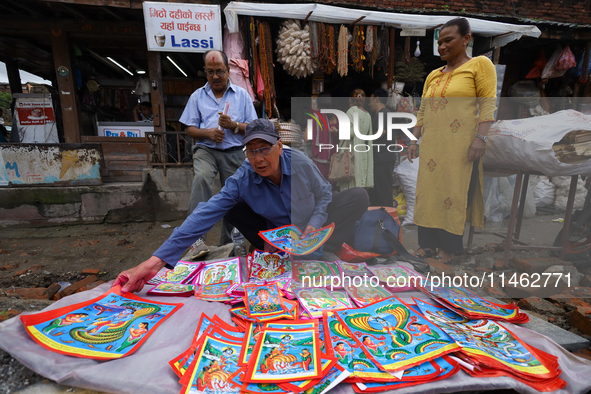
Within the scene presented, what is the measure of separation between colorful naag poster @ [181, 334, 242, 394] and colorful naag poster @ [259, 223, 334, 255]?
701 millimetres

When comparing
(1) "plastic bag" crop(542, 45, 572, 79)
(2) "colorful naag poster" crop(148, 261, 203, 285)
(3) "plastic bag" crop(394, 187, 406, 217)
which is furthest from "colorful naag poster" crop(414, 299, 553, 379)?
(1) "plastic bag" crop(542, 45, 572, 79)

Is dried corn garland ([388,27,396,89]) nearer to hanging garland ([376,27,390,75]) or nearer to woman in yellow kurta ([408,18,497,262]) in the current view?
hanging garland ([376,27,390,75])

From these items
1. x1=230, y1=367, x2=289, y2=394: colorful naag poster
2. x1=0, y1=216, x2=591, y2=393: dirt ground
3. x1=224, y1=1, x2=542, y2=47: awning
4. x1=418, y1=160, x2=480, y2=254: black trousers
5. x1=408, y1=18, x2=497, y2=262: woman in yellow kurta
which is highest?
x1=224, y1=1, x2=542, y2=47: awning

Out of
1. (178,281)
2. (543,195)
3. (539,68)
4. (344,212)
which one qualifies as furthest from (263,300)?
→ (539,68)

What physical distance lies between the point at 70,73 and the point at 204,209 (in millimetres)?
4678

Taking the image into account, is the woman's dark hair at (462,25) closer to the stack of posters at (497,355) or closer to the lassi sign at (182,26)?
the stack of posters at (497,355)

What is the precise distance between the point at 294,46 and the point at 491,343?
3.79 metres

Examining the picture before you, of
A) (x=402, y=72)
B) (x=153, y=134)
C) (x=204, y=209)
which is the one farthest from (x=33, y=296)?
(x=402, y=72)

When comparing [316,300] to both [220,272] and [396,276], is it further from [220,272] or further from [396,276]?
[220,272]

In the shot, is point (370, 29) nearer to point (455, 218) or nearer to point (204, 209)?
point (455, 218)

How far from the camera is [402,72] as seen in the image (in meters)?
4.51

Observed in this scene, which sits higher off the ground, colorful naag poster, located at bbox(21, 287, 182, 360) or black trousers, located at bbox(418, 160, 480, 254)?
black trousers, located at bbox(418, 160, 480, 254)

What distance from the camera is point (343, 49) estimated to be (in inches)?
155

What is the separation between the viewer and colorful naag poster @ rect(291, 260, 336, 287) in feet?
5.29
